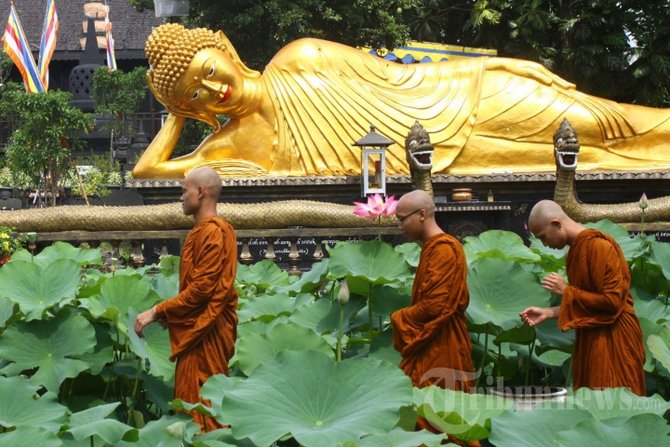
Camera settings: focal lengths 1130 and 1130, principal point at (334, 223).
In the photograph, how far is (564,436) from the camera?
3.25m

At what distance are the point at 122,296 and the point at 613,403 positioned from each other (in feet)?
7.87

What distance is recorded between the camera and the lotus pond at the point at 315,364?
11.5ft

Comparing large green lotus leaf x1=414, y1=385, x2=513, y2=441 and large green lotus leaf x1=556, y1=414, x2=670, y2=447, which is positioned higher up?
large green lotus leaf x1=556, y1=414, x2=670, y2=447

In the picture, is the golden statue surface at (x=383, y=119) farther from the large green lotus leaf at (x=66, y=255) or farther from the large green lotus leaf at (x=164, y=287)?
the large green lotus leaf at (x=164, y=287)

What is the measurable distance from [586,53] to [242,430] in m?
18.7

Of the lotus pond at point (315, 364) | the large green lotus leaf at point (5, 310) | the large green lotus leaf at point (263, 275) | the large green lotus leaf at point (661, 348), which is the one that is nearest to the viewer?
the lotus pond at point (315, 364)

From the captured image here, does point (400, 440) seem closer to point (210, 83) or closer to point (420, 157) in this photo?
point (420, 157)

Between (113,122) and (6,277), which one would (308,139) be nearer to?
(6,277)

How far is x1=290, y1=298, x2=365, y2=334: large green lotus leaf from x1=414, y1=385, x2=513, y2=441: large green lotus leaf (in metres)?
1.30

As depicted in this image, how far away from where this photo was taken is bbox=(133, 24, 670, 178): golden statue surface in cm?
1386

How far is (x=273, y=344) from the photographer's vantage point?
4723 mm

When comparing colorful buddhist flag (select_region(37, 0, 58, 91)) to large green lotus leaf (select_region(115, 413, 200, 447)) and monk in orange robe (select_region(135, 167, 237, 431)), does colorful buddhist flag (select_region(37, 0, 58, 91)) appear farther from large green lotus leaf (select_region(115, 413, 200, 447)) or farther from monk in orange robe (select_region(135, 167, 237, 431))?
large green lotus leaf (select_region(115, 413, 200, 447))

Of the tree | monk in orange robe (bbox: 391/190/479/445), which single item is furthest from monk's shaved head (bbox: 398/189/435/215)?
the tree

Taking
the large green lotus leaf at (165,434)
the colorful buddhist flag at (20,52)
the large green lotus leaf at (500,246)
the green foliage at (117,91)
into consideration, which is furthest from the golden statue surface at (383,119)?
the large green lotus leaf at (165,434)
